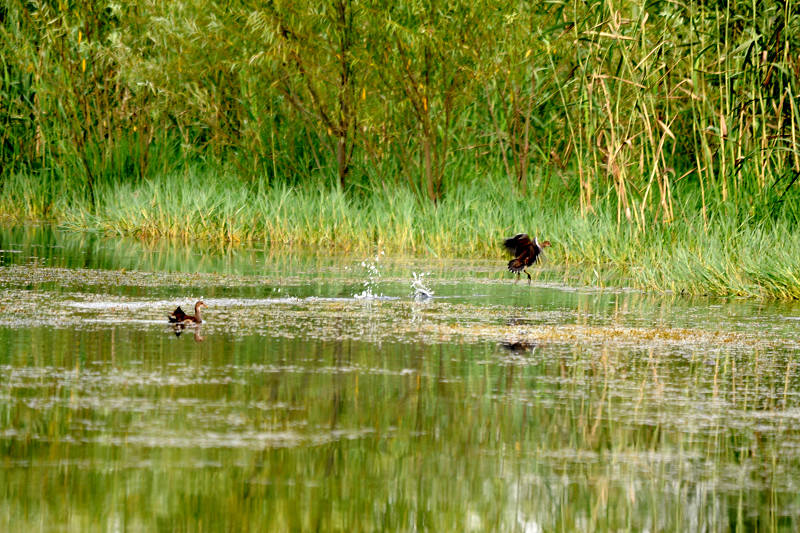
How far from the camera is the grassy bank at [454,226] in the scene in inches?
452

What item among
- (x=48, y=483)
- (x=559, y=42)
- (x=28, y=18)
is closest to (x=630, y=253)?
(x=559, y=42)

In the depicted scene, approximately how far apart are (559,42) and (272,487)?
12962mm

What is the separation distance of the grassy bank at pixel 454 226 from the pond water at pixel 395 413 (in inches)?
30.4

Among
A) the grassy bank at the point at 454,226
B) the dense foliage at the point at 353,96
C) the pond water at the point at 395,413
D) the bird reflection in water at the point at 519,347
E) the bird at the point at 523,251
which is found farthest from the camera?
the dense foliage at the point at 353,96

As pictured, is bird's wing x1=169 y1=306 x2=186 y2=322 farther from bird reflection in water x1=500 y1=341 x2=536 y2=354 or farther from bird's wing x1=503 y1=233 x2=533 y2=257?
bird's wing x1=503 y1=233 x2=533 y2=257

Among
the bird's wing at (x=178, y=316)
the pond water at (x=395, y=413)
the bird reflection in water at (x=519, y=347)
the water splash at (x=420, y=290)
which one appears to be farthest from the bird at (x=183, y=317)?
the water splash at (x=420, y=290)

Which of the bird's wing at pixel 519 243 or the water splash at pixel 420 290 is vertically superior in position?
the bird's wing at pixel 519 243

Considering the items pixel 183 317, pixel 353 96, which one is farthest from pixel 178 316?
pixel 353 96

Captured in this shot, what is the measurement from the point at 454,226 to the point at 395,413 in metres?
9.94

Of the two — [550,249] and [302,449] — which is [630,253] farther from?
[302,449]

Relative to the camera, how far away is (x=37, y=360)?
7.22 meters

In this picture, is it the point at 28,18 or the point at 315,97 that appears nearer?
the point at 315,97

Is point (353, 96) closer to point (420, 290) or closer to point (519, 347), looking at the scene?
point (420, 290)

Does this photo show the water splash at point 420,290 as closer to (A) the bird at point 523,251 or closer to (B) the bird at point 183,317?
(A) the bird at point 523,251
